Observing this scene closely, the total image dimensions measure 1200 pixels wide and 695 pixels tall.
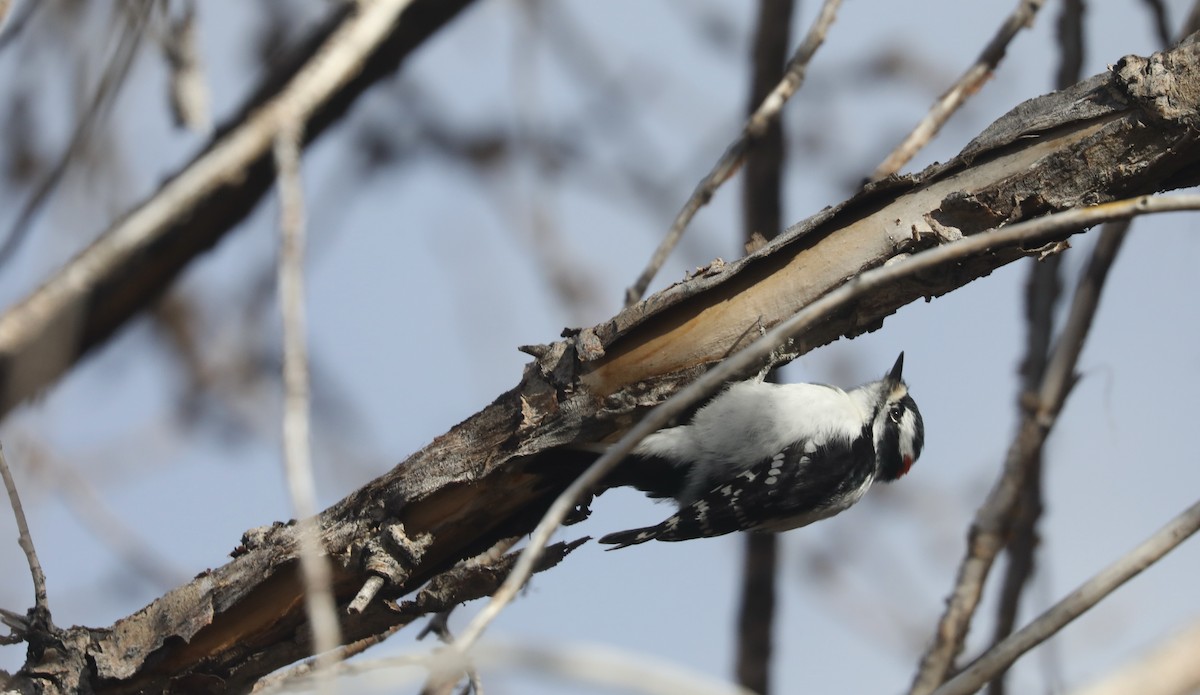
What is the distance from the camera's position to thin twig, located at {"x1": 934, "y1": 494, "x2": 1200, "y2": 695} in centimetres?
210

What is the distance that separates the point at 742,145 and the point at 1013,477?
5.76ft

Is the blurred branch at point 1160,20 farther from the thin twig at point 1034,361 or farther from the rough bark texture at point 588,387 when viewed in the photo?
the rough bark texture at point 588,387

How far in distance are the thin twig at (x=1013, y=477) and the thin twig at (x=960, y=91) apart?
104cm

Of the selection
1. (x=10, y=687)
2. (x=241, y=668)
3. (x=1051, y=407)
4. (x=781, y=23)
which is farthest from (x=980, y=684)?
(x=781, y=23)

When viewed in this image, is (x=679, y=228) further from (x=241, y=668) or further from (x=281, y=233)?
(x=281, y=233)

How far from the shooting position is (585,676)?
1544mm

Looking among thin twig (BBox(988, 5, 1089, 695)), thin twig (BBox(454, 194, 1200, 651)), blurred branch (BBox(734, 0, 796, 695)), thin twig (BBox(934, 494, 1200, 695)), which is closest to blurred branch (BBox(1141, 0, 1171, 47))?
thin twig (BBox(988, 5, 1089, 695))

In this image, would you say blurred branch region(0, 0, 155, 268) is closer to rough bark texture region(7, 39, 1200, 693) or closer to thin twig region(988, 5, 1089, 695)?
rough bark texture region(7, 39, 1200, 693)

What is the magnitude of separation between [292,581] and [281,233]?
58.8 inches

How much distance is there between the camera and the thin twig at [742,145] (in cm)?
397

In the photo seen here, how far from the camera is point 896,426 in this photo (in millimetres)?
5172

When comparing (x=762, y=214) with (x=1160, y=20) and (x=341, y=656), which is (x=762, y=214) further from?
(x=341, y=656)

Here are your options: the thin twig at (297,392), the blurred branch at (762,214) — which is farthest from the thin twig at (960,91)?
the thin twig at (297,392)

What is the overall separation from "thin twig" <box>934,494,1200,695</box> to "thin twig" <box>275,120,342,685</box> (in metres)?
1.11
